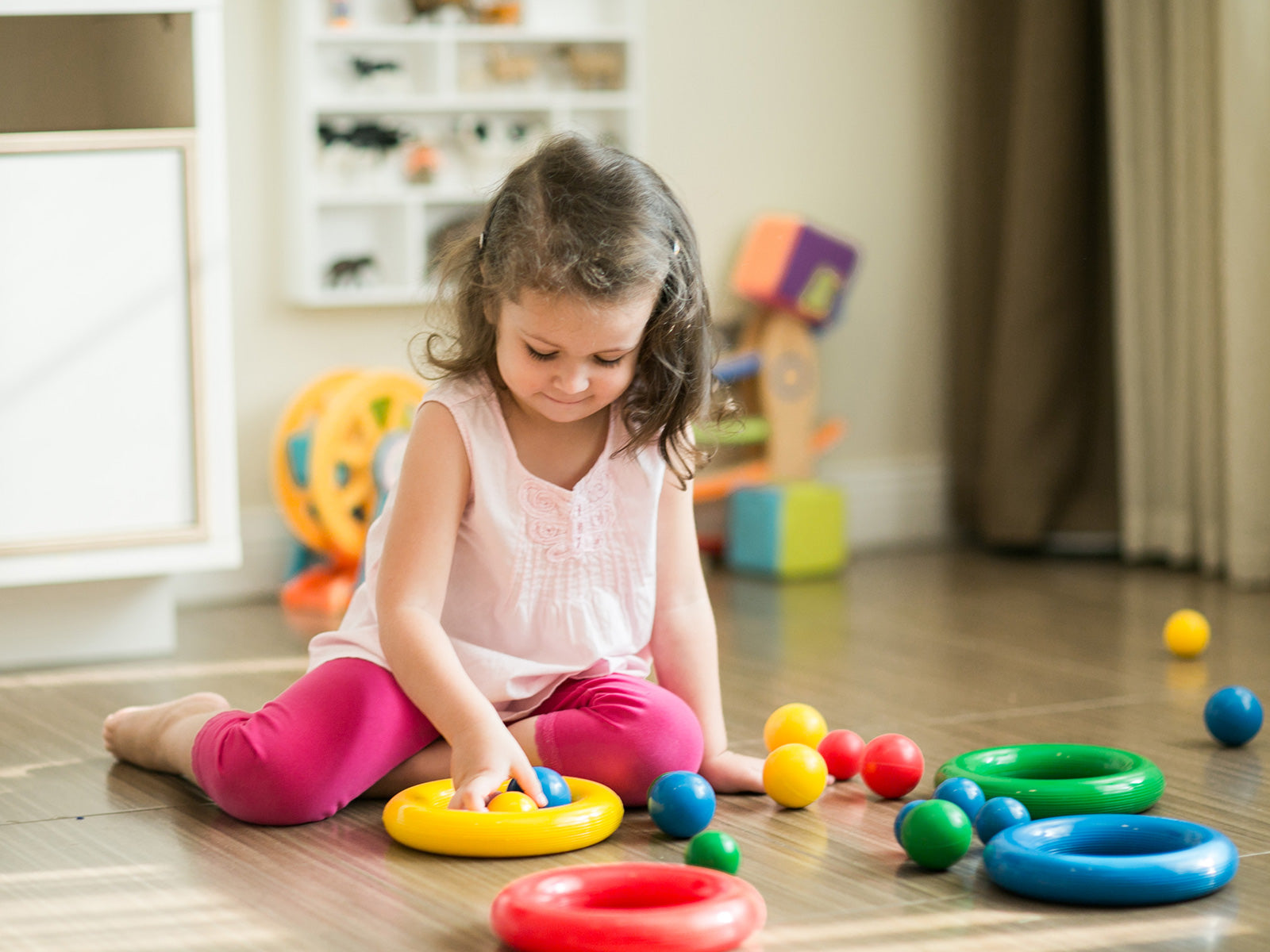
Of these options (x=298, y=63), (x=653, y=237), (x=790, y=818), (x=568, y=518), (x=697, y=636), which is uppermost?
(x=298, y=63)

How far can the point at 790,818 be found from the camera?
56.7 inches

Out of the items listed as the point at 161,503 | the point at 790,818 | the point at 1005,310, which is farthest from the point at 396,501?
the point at 1005,310

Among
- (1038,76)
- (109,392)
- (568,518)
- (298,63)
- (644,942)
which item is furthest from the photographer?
(1038,76)

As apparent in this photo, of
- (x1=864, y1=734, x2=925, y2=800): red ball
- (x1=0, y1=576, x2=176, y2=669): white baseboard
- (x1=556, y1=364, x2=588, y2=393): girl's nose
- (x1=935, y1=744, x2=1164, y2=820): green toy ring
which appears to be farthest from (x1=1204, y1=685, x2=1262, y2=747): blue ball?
(x1=0, y1=576, x2=176, y2=669): white baseboard

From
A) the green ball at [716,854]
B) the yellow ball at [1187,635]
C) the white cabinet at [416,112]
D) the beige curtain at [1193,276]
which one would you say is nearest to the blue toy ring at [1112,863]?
the green ball at [716,854]

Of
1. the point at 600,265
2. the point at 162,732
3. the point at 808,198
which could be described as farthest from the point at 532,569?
the point at 808,198

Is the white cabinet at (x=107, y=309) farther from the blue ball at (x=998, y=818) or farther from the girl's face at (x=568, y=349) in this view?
the blue ball at (x=998, y=818)

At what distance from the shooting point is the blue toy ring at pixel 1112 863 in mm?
1177

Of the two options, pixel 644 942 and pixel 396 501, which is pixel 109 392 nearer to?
pixel 396 501

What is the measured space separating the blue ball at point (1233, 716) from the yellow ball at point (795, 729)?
42 centimetres

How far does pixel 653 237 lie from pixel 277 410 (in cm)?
166

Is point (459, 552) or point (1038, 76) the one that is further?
point (1038, 76)

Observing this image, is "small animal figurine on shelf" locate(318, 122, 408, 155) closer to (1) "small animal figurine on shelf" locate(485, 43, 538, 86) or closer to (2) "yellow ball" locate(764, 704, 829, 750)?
(1) "small animal figurine on shelf" locate(485, 43, 538, 86)

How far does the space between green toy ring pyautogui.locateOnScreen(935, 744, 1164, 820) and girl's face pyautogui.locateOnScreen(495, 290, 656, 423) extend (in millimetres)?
485
